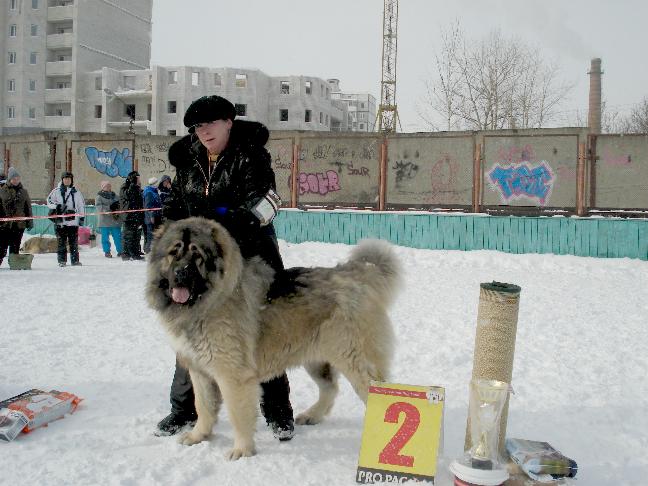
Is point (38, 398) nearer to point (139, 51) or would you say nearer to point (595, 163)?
point (595, 163)

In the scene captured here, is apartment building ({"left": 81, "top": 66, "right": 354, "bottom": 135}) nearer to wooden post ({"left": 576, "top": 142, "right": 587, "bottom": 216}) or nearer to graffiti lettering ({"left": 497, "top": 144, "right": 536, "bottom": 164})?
graffiti lettering ({"left": 497, "top": 144, "right": 536, "bottom": 164})

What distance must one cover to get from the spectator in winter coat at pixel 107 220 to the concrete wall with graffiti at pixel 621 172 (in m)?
10.9

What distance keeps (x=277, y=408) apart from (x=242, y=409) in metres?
0.47

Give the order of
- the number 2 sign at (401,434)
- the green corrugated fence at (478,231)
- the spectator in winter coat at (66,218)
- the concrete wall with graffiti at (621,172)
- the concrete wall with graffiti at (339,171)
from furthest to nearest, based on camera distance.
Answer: the concrete wall with graffiti at (339,171)
the concrete wall with graffiti at (621,172)
the green corrugated fence at (478,231)
the spectator in winter coat at (66,218)
the number 2 sign at (401,434)

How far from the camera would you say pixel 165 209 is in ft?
10.8

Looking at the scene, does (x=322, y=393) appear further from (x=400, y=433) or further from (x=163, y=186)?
(x=163, y=186)

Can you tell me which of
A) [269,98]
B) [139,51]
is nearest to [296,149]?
[269,98]

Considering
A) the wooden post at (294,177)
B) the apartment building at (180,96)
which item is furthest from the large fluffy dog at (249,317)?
the apartment building at (180,96)

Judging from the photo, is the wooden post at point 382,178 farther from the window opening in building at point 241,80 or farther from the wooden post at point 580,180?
the window opening in building at point 241,80

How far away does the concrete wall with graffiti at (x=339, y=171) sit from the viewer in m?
13.0

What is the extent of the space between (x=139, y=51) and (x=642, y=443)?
63.9 meters

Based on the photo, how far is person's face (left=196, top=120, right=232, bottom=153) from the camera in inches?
123

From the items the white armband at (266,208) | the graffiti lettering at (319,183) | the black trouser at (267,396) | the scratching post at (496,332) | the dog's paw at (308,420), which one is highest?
the graffiti lettering at (319,183)

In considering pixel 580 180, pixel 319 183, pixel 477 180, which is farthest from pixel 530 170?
pixel 319 183
